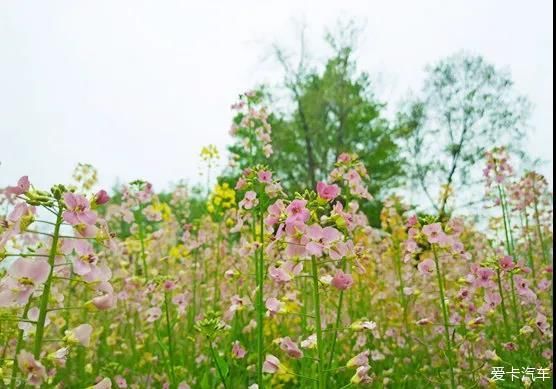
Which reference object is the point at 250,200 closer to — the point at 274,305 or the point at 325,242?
the point at 274,305

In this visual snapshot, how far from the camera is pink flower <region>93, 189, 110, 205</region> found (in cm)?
186

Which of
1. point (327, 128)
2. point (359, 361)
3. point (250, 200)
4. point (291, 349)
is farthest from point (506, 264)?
point (327, 128)

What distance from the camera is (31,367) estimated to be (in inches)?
60.7

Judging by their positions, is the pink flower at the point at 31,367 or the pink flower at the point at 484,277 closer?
the pink flower at the point at 31,367

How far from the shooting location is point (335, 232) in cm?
216

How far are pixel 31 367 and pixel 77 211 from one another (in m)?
0.48

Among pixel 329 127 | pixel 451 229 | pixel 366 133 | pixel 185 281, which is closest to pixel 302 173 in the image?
pixel 329 127

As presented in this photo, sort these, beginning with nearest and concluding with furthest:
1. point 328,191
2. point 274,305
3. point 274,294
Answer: point 328,191
point 274,305
point 274,294

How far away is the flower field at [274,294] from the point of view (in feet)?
5.98

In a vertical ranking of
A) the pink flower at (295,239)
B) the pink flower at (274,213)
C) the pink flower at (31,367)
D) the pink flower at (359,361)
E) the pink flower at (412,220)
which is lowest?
the pink flower at (31,367)

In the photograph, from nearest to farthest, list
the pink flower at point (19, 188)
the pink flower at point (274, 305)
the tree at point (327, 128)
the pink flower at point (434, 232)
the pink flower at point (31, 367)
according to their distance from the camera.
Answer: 1. the pink flower at point (31, 367)
2. the pink flower at point (19, 188)
3. the pink flower at point (274, 305)
4. the pink flower at point (434, 232)
5. the tree at point (327, 128)

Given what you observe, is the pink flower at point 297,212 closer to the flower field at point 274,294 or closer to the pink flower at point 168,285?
the flower field at point 274,294

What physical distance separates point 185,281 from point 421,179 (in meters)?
17.8

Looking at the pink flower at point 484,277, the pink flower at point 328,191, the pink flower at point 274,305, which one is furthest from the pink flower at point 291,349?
the pink flower at point 484,277
